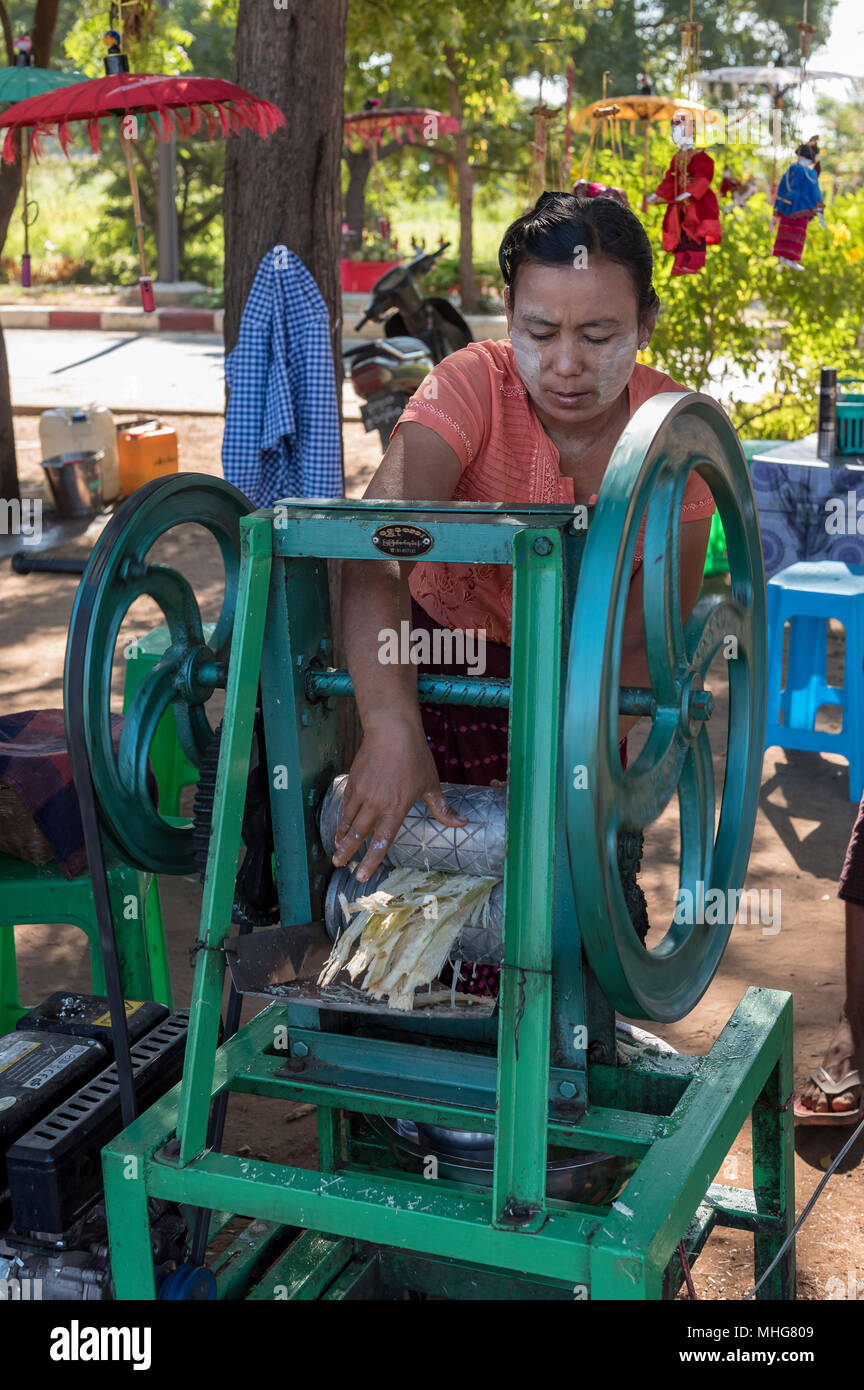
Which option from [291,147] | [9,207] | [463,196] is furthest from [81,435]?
[463,196]

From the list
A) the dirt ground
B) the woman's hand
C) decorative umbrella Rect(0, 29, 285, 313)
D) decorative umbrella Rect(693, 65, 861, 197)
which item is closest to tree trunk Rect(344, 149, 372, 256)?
decorative umbrella Rect(693, 65, 861, 197)

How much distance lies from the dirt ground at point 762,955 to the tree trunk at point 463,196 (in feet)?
25.0

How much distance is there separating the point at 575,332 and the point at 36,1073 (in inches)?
48.7

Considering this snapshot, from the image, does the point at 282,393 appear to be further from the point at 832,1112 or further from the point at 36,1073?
the point at 36,1073

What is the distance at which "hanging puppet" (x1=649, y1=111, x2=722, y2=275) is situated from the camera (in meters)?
5.13

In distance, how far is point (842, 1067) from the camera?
2.64 metres

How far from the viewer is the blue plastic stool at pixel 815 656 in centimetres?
409

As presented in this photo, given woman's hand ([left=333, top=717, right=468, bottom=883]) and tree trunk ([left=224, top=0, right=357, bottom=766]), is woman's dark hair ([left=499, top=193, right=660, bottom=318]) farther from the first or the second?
tree trunk ([left=224, top=0, right=357, bottom=766])

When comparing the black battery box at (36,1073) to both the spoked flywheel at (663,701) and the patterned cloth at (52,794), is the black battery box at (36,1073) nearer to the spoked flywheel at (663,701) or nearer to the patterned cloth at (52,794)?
the patterned cloth at (52,794)

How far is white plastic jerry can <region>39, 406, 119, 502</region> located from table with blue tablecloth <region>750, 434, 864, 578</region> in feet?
13.9

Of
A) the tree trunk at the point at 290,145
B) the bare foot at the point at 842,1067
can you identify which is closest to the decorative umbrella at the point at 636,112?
the tree trunk at the point at 290,145

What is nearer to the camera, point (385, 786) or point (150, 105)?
point (385, 786)

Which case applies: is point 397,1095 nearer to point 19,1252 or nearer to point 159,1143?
point 159,1143
